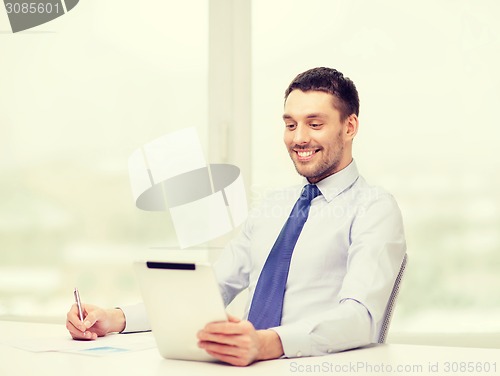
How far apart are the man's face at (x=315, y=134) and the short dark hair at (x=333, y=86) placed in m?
0.02

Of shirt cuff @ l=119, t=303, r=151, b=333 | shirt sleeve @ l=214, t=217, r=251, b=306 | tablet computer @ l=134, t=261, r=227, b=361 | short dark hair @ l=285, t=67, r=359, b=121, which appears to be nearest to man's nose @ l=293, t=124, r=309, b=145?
short dark hair @ l=285, t=67, r=359, b=121

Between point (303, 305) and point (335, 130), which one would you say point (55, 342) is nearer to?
point (303, 305)

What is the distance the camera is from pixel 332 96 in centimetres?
216

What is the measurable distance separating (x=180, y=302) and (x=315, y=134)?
782mm

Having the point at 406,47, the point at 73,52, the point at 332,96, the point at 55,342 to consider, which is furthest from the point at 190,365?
the point at 73,52

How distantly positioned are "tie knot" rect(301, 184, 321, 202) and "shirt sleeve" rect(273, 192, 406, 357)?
178 millimetres

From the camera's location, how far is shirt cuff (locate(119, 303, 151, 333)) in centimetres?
207

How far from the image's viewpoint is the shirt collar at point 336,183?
2143 millimetres

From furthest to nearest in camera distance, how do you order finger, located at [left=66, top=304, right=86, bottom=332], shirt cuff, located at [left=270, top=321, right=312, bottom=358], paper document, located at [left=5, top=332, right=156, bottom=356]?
finger, located at [left=66, top=304, right=86, bottom=332] < paper document, located at [left=5, top=332, right=156, bottom=356] < shirt cuff, located at [left=270, top=321, right=312, bottom=358]

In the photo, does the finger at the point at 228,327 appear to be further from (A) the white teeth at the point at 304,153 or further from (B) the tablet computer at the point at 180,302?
(A) the white teeth at the point at 304,153

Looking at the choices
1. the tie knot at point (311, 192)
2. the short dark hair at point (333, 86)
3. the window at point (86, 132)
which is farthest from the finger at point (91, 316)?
the window at point (86, 132)

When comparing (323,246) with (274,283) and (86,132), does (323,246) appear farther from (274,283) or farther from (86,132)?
(86,132)

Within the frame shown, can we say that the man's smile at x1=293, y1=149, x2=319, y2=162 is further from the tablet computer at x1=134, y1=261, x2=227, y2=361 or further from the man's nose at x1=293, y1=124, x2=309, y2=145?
the tablet computer at x1=134, y1=261, x2=227, y2=361

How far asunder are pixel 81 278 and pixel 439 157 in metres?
1.78
